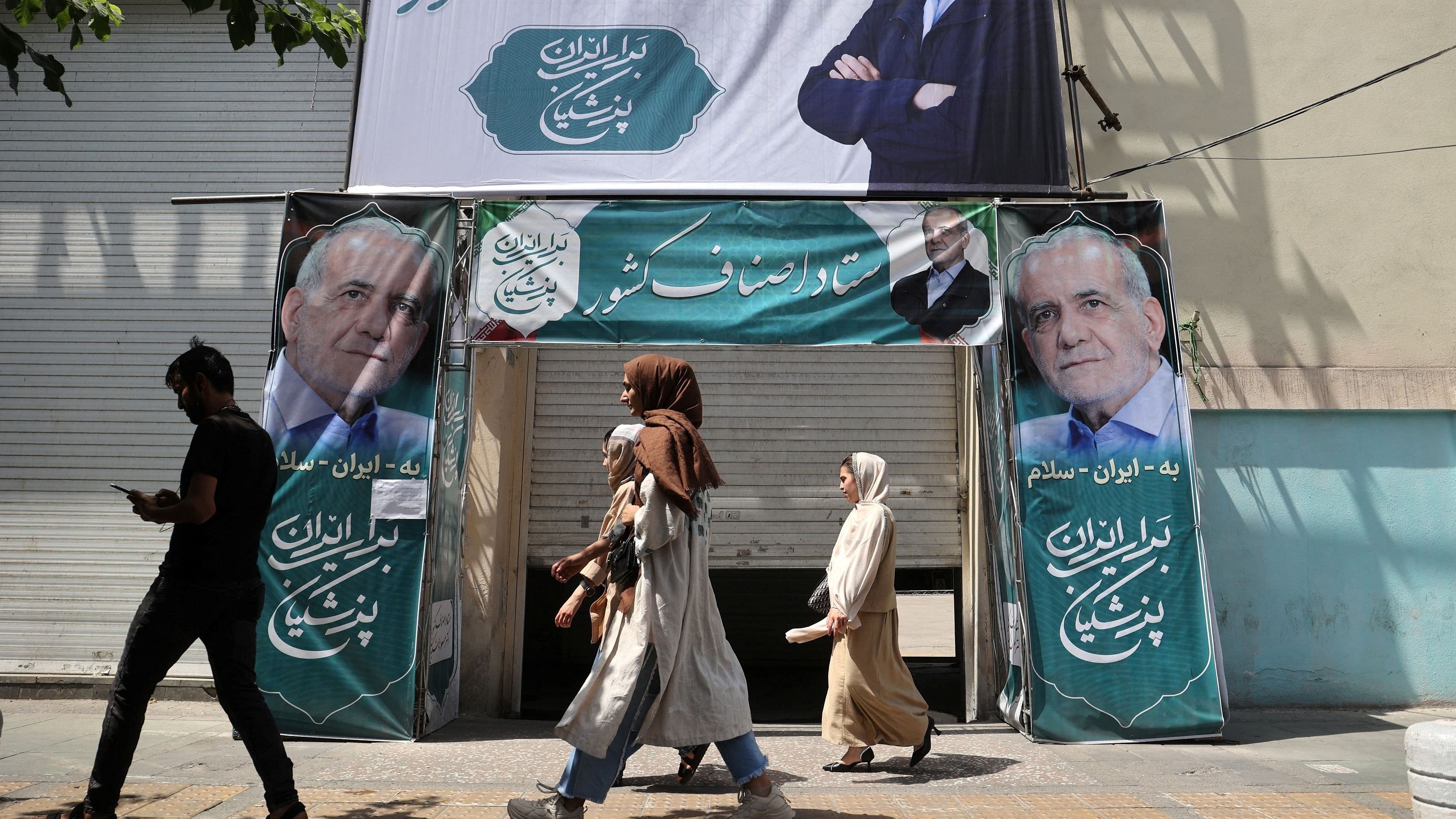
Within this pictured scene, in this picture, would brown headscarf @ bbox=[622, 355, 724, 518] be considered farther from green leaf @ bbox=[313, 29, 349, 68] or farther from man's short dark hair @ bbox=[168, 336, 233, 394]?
green leaf @ bbox=[313, 29, 349, 68]

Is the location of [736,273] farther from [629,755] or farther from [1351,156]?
[1351,156]

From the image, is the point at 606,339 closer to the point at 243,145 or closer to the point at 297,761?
the point at 297,761

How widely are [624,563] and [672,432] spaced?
513mm

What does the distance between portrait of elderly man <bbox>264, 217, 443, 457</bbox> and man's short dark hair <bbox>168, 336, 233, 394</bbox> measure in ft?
6.91

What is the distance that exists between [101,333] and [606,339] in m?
3.79

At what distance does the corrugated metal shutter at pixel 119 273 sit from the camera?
695cm

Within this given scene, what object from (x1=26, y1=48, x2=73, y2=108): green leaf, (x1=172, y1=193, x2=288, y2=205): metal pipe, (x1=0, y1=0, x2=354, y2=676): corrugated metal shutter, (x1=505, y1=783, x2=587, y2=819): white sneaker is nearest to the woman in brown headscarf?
(x1=505, y1=783, x2=587, y2=819): white sneaker

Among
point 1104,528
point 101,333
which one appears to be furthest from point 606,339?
point 101,333

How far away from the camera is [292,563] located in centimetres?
586

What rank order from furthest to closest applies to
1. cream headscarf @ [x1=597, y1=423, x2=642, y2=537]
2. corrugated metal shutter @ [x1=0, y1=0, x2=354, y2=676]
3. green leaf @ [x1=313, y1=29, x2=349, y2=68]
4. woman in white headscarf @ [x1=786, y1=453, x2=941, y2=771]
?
corrugated metal shutter @ [x1=0, y1=0, x2=354, y2=676]
woman in white headscarf @ [x1=786, y1=453, x2=941, y2=771]
green leaf @ [x1=313, y1=29, x2=349, y2=68]
cream headscarf @ [x1=597, y1=423, x2=642, y2=537]

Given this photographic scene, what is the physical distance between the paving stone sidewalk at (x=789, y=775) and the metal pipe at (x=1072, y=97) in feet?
11.3

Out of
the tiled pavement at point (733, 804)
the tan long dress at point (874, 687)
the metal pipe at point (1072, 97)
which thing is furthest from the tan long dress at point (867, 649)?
the metal pipe at point (1072, 97)

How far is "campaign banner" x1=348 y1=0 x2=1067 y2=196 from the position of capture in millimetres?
6555

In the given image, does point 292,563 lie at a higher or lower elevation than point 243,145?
lower
